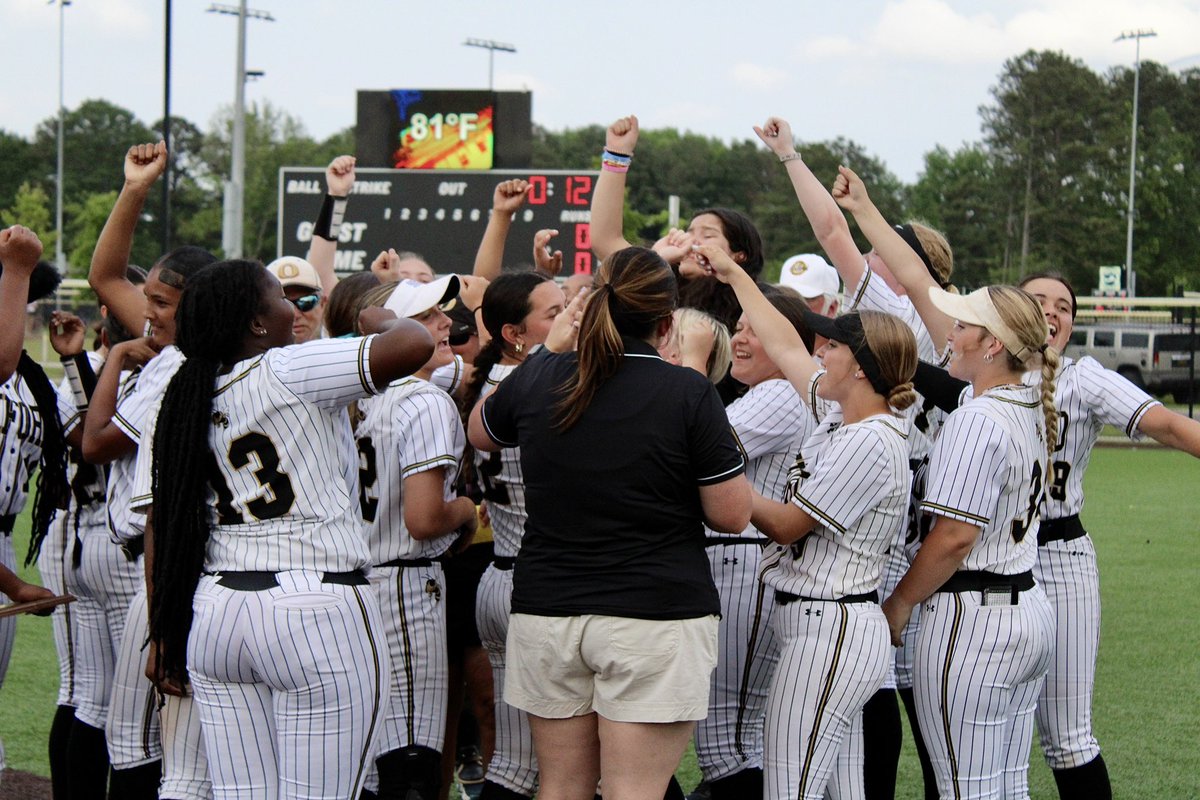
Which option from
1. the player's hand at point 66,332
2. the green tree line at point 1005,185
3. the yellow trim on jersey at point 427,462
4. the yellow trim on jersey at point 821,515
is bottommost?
the yellow trim on jersey at point 821,515

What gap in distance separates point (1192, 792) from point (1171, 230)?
186 ft

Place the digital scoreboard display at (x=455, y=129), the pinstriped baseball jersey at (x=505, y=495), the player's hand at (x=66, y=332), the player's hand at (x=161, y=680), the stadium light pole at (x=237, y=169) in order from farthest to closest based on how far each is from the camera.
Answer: the stadium light pole at (x=237, y=169)
the digital scoreboard display at (x=455, y=129)
the player's hand at (x=66, y=332)
the pinstriped baseball jersey at (x=505, y=495)
the player's hand at (x=161, y=680)

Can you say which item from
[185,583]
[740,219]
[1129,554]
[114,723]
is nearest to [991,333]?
[740,219]

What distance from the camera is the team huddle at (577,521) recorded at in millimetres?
3385

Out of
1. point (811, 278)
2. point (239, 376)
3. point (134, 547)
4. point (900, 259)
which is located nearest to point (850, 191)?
point (900, 259)

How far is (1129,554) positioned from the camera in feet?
37.1

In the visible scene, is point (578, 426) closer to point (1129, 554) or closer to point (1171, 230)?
point (1129, 554)

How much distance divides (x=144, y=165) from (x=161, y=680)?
175cm

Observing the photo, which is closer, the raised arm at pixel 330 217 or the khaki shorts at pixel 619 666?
the khaki shorts at pixel 619 666

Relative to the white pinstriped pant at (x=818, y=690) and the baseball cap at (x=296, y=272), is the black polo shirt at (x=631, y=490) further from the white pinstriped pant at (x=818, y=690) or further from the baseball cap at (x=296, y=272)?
the baseball cap at (x=296, y=272)

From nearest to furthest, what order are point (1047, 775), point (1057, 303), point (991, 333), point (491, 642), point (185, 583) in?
point (185, 583)
point (991, 333)
point (491, 642)
point (1057, 303)
point (1047, 775)

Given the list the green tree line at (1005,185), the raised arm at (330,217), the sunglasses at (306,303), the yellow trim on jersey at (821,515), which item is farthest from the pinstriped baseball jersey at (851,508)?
the green tree line at (1005,185)

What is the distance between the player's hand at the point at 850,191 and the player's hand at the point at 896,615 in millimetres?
1416

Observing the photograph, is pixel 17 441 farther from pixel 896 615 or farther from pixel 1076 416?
pixel 1076 416
